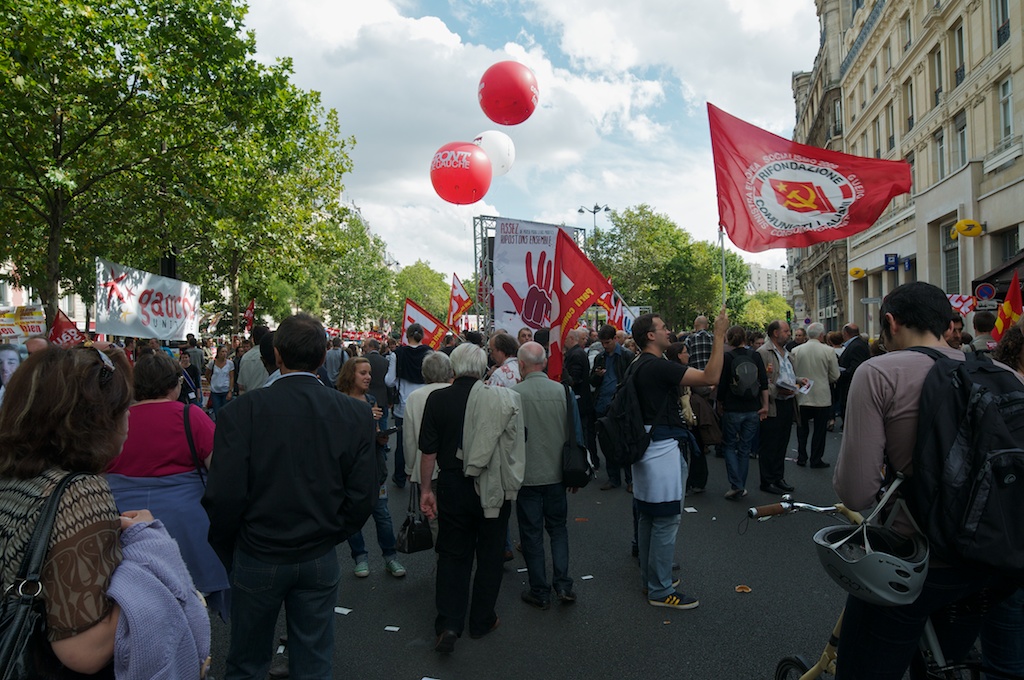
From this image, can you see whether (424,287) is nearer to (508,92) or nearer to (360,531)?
(508,92)

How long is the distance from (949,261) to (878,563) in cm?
2494

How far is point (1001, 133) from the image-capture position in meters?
19.3

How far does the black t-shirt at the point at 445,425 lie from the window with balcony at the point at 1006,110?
20.5 metres

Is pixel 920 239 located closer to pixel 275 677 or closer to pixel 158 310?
pixel 158 310

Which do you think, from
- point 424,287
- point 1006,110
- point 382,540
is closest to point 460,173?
point 382,540

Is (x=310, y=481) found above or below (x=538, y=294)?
below

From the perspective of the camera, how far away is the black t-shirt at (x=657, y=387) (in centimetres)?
457

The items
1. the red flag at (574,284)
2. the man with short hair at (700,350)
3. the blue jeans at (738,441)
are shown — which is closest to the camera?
the red flag at (574,284)

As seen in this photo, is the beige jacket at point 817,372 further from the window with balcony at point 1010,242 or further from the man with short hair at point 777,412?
the window with balcony at point 1010,242

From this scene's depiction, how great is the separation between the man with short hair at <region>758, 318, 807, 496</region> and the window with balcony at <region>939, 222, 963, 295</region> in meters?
17.5

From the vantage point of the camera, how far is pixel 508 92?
11.3 m

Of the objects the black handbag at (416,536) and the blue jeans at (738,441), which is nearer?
the black handbag at (416,536)

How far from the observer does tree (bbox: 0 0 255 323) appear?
12.0 metres

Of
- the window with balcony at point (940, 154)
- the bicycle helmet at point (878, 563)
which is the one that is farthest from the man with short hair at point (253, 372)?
the window with balcony at point (940, 154)
